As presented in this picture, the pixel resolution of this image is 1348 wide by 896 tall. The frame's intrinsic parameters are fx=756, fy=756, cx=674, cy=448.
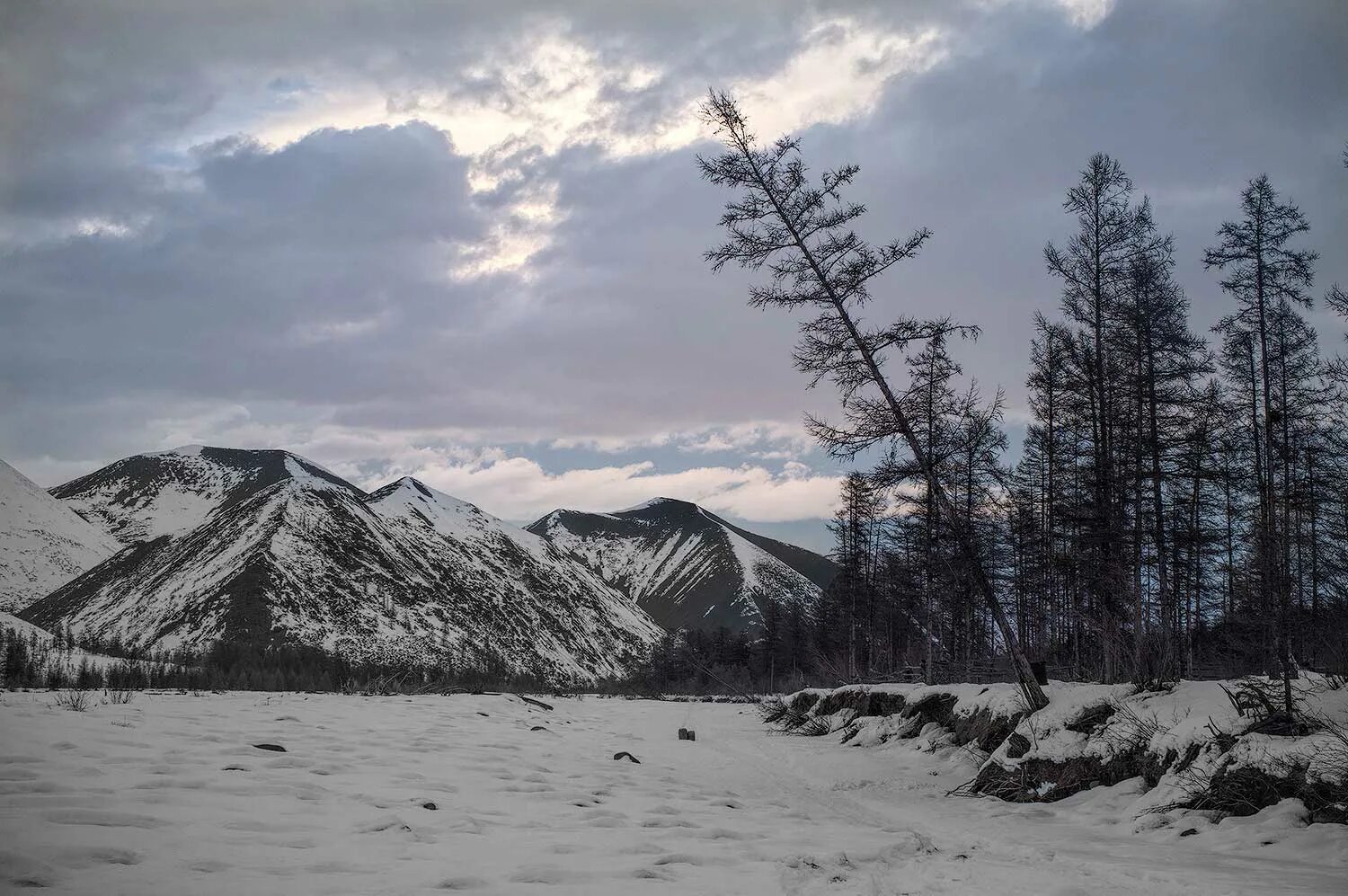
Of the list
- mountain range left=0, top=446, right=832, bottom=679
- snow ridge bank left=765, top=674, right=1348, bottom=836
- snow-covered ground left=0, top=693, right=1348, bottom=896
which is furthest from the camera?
mountain range left=0, top=446, right=832, bottom=679

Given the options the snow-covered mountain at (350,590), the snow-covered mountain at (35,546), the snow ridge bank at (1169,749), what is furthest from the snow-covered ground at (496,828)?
the snow-covered mountain at (35,546)

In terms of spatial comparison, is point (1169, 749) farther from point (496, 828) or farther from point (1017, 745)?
point (496, 828)

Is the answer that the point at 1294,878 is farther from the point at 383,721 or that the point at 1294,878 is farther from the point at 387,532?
the point at 387,532

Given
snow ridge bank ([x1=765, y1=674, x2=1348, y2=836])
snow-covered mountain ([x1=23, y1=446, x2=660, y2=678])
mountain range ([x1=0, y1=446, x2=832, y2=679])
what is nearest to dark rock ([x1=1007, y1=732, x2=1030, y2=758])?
snow ridge bank ([x1=765, y1=674, x2=1348, y2=836])

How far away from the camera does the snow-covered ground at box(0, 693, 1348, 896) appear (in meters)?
3.83

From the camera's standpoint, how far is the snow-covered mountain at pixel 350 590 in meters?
91.4

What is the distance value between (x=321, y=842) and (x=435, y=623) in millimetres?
113559

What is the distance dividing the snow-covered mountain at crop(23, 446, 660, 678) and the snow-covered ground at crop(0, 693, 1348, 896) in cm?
8448

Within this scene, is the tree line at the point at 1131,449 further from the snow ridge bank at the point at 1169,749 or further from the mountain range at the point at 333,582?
the mountain range at the point at 333,582

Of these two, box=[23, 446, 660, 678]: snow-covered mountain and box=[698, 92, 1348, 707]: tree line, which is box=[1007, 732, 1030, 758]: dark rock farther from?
box=[23, 446, 660, 678]: snow-covered mountain

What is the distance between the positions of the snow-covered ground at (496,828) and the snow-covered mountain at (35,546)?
12851cm

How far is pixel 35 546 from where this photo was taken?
140 m

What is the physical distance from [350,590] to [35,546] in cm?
8223

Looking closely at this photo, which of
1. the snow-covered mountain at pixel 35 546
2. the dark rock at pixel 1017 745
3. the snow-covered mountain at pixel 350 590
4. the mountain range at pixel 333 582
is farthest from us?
the snow-covered mountain at pixel 35 546
